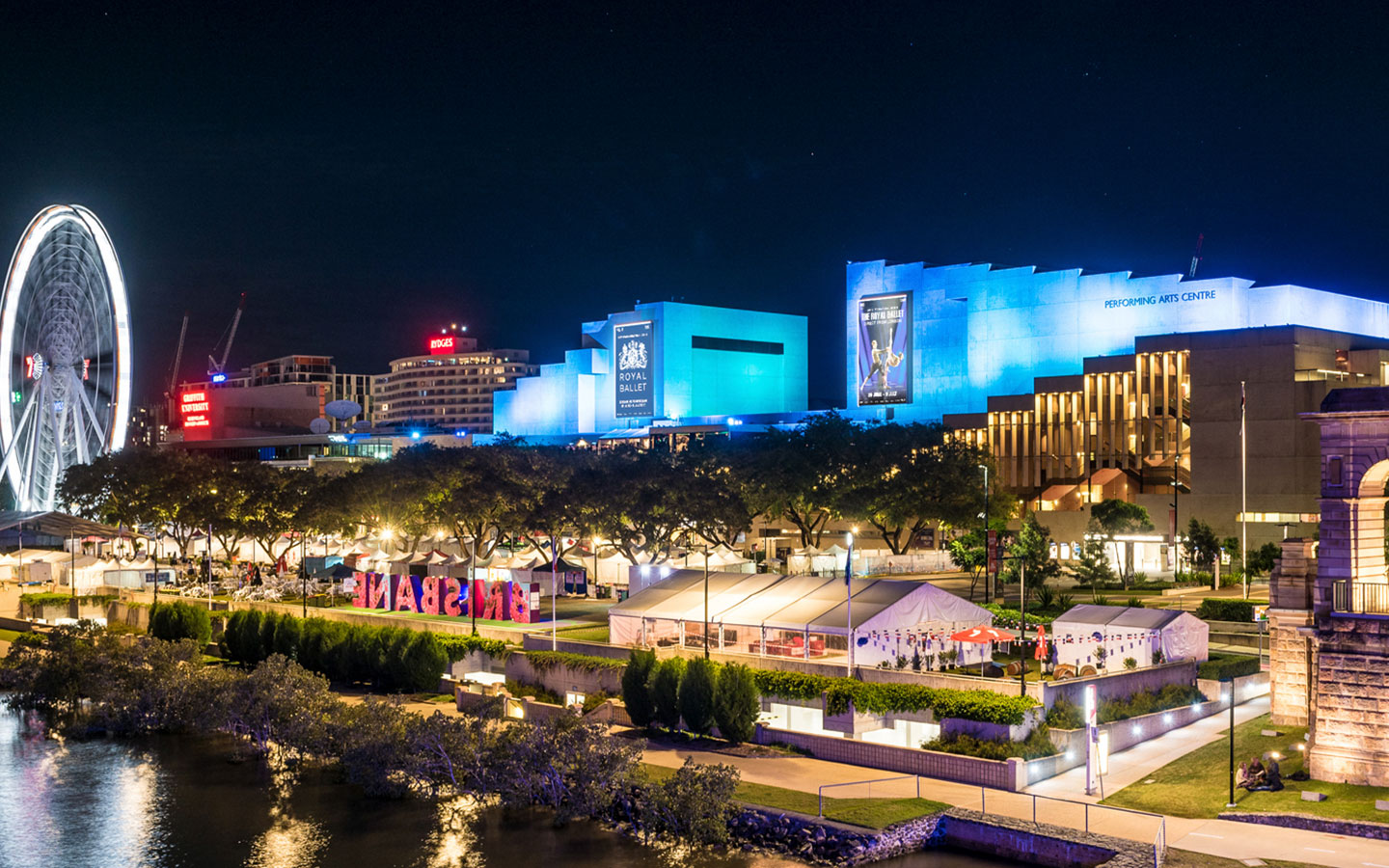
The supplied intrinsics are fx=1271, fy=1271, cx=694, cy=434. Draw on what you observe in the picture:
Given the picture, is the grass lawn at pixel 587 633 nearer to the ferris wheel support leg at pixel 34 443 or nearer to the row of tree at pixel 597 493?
the row of tree at pixel 597 493

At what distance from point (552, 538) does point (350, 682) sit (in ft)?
52.4

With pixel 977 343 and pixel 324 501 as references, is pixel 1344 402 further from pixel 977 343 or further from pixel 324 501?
pixel 977 343

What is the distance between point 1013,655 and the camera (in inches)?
1955

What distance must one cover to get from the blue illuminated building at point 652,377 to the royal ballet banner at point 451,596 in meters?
91.2

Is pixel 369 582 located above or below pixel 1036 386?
below

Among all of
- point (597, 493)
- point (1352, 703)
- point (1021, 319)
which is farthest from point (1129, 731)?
point (1021, 319)

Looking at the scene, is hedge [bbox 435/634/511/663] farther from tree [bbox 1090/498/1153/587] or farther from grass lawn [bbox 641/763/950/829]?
tree [bbox 1090/498/1153/587]

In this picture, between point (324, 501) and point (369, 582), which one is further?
point (324, 501)

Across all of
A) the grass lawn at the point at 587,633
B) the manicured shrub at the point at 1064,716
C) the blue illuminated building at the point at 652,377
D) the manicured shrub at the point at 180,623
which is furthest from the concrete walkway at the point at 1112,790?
the blue illuminated building at the point at 652,377

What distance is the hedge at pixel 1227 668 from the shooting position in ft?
153

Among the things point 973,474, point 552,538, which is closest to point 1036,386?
point 973,474

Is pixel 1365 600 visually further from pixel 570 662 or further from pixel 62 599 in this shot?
pixel 62 599

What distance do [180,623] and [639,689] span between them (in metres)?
36.3

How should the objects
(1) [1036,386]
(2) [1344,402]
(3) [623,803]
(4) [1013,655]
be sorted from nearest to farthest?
1. (2) [1344,402]
2. (3) [623,803]
3. (4) [1013,655]
4. (1) [1036,386]
